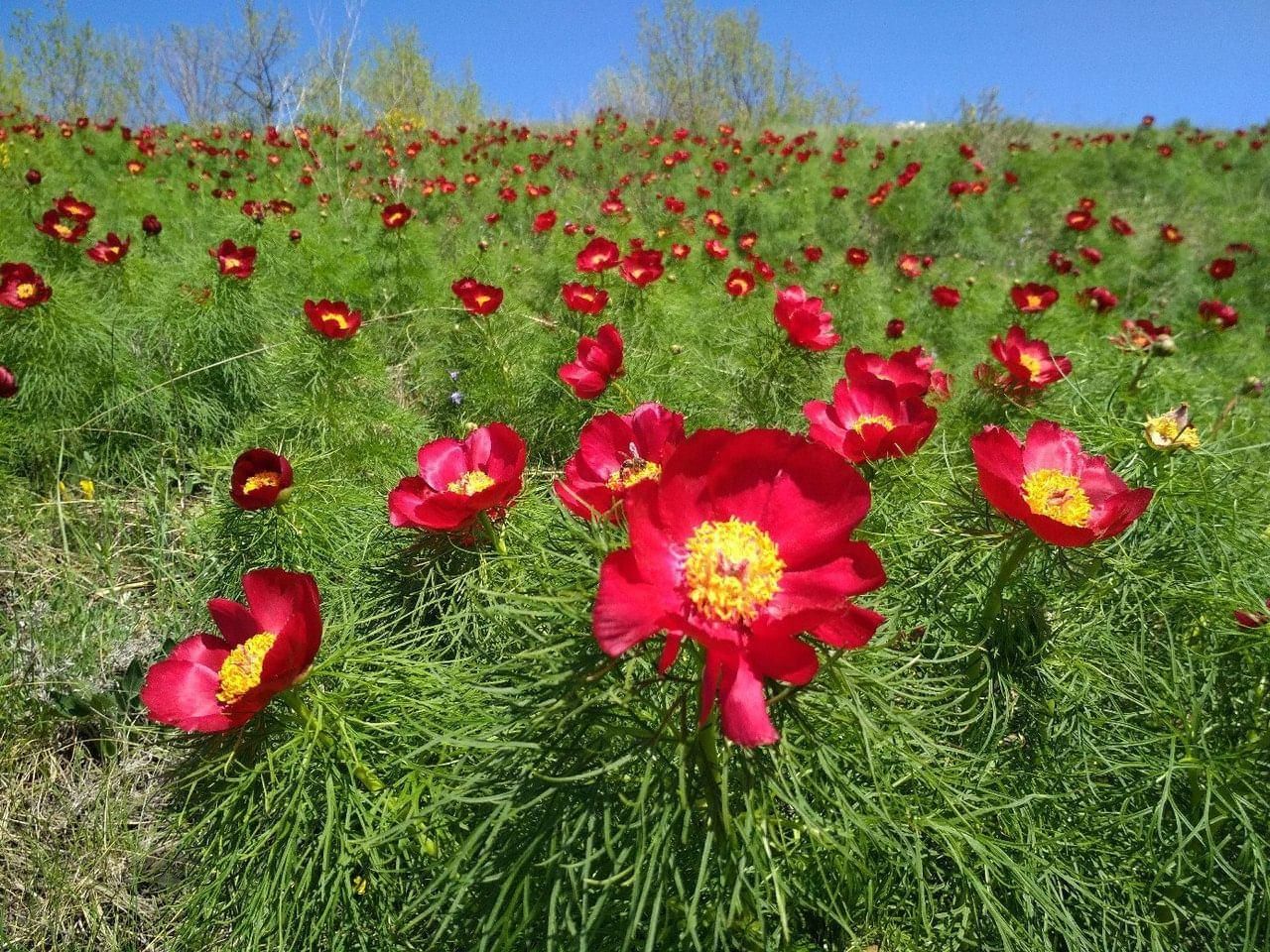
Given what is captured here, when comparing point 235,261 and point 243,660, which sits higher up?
point 235,261

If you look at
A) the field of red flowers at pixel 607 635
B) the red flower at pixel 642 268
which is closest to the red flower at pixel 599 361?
the field of red flowers at pixel 607 635

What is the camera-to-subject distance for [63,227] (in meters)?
3.32

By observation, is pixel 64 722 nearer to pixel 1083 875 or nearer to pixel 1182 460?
pixel 1083 875

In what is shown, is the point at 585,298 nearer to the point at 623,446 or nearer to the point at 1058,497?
the point at 623,446

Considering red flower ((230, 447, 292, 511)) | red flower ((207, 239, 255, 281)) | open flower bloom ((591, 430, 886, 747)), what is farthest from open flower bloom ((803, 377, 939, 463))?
red flower ((207, 239, 255, 281))

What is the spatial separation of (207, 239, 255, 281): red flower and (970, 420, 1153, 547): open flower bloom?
9.72 feet

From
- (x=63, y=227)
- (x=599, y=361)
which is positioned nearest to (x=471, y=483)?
(x=599, y=361)

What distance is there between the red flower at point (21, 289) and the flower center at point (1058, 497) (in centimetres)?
313

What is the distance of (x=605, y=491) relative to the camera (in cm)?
96

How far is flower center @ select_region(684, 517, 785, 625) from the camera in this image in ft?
2.37

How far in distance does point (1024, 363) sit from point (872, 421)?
3.30 ft

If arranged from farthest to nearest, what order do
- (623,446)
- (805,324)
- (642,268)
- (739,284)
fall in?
(739,284), (642,268), (805,324), (623,446)

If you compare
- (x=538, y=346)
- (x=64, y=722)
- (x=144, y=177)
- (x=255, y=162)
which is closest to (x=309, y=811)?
(x=64, y=722)

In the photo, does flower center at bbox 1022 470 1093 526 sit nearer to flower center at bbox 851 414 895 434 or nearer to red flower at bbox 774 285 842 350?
flower center at bbox 851 414 895 434
